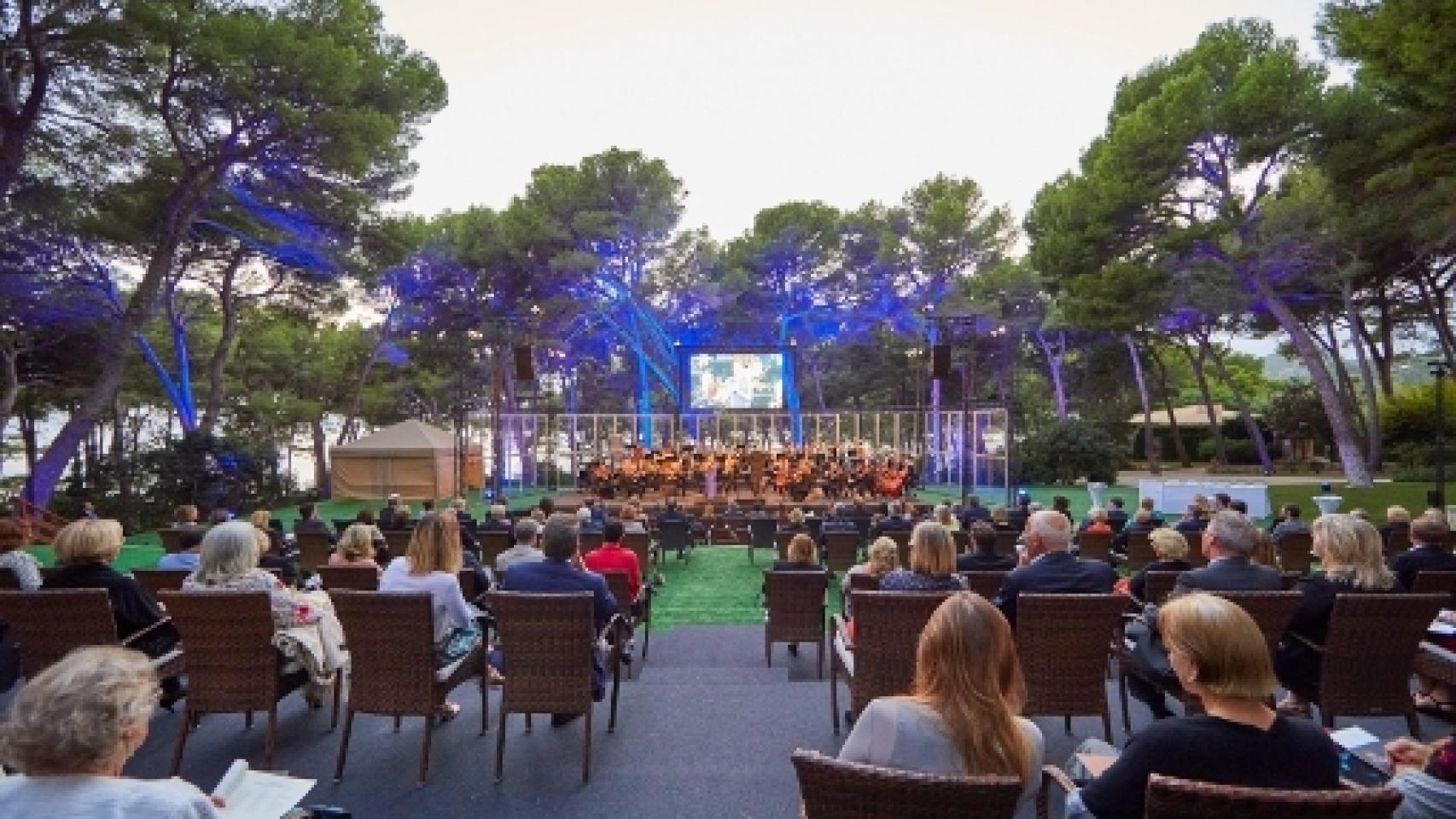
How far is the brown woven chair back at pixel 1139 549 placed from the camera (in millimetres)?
6875

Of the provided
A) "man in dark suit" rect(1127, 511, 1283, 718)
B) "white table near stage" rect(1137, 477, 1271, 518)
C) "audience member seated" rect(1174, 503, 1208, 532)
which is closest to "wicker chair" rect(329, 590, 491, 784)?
"man in dark suit" rect(1127, 511, 1283, 718)

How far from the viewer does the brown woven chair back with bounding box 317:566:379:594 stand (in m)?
4.23

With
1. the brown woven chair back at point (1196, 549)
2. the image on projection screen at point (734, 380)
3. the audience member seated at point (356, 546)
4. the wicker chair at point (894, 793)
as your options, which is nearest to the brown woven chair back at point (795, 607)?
the audience member seated at point (356, 546)

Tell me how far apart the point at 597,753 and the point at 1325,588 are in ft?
9.73

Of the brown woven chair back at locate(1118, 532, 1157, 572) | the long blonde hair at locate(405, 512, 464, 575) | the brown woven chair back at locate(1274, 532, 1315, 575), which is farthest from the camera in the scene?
the brown woven chair back at locate(1118, 532, 1157, 572)

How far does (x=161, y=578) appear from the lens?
427cm

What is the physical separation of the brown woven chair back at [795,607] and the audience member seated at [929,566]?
4.99 ft

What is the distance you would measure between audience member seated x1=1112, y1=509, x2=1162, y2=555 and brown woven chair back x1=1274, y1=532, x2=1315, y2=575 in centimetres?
89

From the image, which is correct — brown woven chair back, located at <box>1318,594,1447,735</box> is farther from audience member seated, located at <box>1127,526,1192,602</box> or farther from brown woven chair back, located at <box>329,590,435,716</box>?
brown woven chair back, located at <box>329,590,435,716</box>

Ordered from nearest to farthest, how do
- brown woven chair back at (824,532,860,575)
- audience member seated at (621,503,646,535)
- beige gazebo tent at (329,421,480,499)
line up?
audience member seated at (621,503,646,535) → brown woven chair back at (824,532,860,575) → beige gazebo tent at (329,421,480,499)

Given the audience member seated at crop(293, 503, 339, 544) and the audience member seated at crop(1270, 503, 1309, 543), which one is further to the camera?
the audience member seated at crop(293, 503, 339, 544)

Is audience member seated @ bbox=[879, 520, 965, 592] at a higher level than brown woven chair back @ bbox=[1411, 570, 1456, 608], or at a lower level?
higher

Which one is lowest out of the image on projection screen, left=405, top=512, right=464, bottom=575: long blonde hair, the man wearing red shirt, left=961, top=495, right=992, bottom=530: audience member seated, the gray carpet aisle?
the gray carpet aisle

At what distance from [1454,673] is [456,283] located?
2311 centimetres
